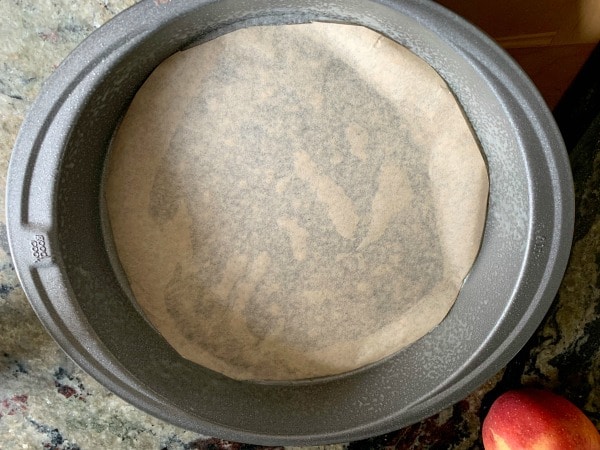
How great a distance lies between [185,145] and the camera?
738 millimetres

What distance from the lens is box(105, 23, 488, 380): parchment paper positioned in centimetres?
72

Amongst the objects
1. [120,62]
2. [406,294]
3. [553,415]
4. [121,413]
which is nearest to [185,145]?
[120,62]

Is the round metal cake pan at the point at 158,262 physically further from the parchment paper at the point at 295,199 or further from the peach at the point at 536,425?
the peach at the point at 536,425

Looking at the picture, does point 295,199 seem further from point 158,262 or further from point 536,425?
point 536,425

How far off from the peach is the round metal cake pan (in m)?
0.17

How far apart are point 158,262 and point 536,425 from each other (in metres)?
0.59

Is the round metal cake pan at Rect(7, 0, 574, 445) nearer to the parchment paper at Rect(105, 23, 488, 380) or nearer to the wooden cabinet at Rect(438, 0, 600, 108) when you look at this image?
the parchment paper at Rect(105, 23, 488, 380)

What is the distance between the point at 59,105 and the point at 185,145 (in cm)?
16

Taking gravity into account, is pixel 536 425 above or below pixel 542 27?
below

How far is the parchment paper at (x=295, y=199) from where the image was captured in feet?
2.37

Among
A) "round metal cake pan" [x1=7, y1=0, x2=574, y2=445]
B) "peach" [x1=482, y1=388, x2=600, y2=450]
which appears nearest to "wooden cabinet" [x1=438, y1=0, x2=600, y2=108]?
"round metal cake pan" [x1=7, y1=0, x2=574, y2=445]

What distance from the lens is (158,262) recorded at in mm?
778

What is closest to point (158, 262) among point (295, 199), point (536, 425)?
point (295, 199)

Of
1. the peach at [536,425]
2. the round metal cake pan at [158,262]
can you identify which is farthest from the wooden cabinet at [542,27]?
the peach at [536,425]
